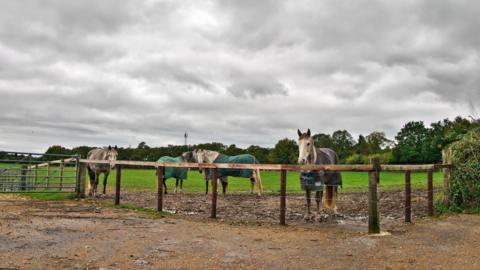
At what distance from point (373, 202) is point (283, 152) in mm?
57879

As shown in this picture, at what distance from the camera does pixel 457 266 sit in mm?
4969

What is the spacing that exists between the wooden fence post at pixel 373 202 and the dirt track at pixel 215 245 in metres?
0.29

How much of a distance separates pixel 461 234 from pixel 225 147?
67.3m

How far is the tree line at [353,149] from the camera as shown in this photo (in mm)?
54719

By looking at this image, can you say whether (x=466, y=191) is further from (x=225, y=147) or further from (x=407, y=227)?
(x=225, y=147)

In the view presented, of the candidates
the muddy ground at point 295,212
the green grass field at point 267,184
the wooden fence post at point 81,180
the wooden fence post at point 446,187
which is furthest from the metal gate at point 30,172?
the wooden fence post at point 446,187

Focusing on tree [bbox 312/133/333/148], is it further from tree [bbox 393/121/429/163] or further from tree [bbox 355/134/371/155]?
tree [bbox 393/121/429/163]

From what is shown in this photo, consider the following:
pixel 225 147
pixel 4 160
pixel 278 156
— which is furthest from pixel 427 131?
pixel 4 160

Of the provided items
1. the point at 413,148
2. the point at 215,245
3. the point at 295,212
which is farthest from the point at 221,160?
the point at 413,148

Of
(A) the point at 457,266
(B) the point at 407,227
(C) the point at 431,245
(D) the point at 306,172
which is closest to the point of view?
(A) the point at 457,266

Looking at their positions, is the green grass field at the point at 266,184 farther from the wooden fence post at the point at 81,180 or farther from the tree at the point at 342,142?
the tree at the point at 342,142

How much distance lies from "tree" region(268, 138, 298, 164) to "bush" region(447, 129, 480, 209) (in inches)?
2012

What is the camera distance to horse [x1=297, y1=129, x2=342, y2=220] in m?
8.64

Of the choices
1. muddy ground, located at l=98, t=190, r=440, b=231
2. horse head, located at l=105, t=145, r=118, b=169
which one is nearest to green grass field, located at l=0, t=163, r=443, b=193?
muddy ground, located at l=98, t=190, r=440, b=231
